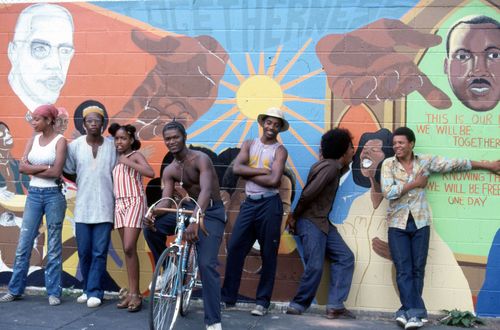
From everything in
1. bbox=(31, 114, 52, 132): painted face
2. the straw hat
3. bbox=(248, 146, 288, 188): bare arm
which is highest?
the straw hat

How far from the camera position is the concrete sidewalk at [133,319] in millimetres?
6160

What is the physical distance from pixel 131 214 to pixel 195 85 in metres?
1.62

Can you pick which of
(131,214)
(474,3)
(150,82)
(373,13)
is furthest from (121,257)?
(474,3)

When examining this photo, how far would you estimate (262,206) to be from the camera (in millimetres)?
6551

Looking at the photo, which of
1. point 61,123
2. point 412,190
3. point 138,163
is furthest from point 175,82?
point 412,190

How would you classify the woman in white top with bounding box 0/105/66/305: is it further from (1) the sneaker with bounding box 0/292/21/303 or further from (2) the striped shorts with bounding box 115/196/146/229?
(2) the striped shorts with bounding box 115/196/146/229

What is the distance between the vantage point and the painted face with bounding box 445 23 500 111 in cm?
661

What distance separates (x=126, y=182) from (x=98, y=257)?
88 cm

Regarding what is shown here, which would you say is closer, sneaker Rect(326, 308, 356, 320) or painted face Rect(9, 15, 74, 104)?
sneaker Rect(326, 308, 356, 320)

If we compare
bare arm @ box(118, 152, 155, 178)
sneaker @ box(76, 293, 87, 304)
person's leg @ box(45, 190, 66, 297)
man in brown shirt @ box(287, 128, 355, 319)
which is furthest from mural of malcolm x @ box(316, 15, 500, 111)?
sneaker @ box(76, 293, 87, 304)

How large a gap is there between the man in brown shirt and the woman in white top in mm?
2540

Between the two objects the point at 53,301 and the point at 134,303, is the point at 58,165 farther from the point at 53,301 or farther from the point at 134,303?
the point at 134,303

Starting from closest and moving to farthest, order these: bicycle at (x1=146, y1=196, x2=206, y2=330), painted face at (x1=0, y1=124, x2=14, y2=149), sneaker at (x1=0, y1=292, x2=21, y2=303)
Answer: bicycle at (x1=146, y1=196, x2=206, y2=330) → sneaker at (x1=0, y1=292, x2=21, y2=303) → painted face at (x1=0, y1=124, x2=14, y2=149)

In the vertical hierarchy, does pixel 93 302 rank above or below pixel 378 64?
below
